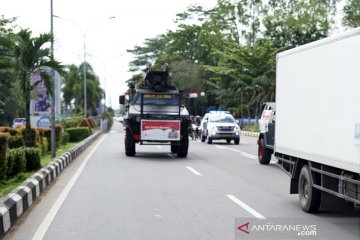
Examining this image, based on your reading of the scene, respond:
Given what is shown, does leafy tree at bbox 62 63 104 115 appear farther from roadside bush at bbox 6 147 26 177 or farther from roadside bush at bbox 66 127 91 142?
roadside bush at bbox 6 147 26 177

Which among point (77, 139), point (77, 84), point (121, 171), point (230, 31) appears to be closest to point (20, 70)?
point (121, 171)

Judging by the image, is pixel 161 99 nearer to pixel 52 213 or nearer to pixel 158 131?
pixel 158 131

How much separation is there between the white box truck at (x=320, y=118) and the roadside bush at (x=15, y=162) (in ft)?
20.6

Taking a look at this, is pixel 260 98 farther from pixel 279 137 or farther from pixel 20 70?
pixel 279 137

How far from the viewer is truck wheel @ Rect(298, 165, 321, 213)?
9.39 metres

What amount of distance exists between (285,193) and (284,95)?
7.34ft

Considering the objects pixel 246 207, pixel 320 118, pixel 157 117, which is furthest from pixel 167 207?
pixel 157 117

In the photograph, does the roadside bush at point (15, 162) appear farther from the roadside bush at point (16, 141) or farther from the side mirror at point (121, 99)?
the side mirror at point (121, 99)

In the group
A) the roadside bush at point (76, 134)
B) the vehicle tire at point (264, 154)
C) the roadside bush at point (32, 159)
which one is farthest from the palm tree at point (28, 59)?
the roadside bush at point (76, 134)

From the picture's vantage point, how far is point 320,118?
888 centimetres

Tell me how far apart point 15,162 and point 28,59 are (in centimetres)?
464

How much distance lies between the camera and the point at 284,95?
1088cm

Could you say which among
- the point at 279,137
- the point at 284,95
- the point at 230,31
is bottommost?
the point at 279,137

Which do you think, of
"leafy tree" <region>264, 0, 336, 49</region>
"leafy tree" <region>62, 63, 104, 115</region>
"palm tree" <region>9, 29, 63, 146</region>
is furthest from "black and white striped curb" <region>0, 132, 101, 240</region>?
"leafy tree" <region>62, 63, 104, 115</region>
